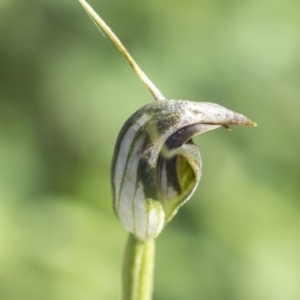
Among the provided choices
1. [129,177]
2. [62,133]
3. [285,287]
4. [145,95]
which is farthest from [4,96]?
[129,177]

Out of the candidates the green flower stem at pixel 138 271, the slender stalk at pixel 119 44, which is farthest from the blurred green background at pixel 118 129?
the slender stalk at pixel 119 44

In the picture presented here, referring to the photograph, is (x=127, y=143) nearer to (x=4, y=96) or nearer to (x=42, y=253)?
(x=42, y=253)

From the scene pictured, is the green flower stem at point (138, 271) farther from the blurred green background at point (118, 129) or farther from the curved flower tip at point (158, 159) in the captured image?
the blurred green background at point (118, 129)

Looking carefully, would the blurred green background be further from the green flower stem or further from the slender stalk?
the slender stalk

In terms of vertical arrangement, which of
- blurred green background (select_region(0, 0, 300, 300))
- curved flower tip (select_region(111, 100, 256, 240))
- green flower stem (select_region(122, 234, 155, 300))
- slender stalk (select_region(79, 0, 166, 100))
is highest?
blurred green background (select_region(0, 0, 300, 300))

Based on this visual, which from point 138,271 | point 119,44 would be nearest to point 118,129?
point 138,271

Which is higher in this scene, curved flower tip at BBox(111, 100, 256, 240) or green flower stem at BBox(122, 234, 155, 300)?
curved flower tip at BBox(111, 100, 256, 240)

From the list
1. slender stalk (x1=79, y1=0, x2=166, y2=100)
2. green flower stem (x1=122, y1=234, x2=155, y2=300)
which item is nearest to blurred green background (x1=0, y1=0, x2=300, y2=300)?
green flower stem (x1=122, y1=234, x2=155, y2=300)
